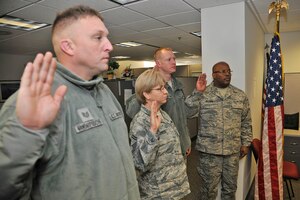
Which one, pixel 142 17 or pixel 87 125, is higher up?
pixel 142 17

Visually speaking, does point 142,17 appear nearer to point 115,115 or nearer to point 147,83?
point 147,83

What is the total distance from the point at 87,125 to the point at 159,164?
0.74m

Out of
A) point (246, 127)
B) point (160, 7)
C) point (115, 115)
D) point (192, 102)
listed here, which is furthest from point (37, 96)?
point (160, 7)

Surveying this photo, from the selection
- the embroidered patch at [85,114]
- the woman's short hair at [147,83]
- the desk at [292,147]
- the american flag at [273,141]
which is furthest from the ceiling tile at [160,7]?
the desk at [292,147]

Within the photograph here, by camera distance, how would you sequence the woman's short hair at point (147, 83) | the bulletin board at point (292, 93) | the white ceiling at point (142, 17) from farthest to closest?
1. the bulletin board at point (292, 93)
2. the white ceiling at point (142, 17)
3. the woman's short hair at point (147, 83)

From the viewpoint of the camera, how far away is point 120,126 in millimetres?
971

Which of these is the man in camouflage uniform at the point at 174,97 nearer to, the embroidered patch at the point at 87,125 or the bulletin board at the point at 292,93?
the embroidered patch at the point at 87,125

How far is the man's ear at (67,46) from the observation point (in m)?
0.84

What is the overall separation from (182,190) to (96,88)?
35.3 inches

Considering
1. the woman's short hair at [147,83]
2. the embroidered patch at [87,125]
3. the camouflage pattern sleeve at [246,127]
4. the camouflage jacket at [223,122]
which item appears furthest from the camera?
the camouflage pattern sleeve at [246,127]

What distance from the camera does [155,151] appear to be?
1.30 m

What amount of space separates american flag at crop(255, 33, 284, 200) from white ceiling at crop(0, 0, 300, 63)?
0.82m

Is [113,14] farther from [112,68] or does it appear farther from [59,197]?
[59,197]

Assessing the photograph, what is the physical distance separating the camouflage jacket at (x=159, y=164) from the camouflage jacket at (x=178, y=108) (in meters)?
0.46
